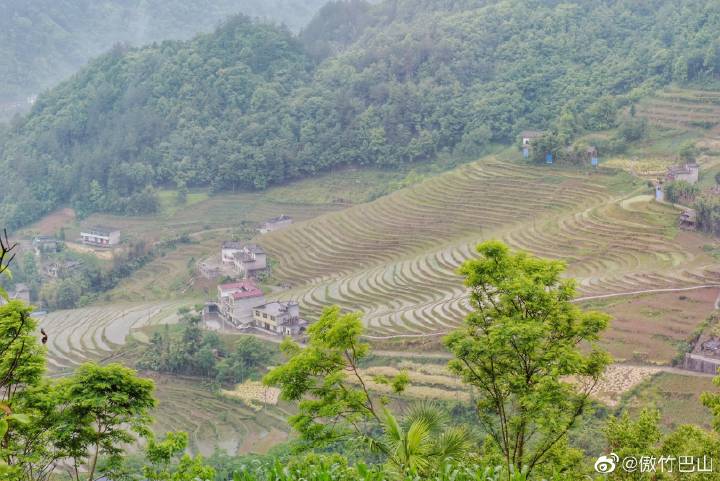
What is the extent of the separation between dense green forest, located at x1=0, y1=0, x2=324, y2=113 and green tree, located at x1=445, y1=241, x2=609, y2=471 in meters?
57.6

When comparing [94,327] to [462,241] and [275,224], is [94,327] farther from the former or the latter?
[462,241]

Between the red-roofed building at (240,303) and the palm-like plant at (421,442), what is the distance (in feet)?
45.5

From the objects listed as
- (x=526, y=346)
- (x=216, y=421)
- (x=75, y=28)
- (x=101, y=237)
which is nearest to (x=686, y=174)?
(x=216, y=421)

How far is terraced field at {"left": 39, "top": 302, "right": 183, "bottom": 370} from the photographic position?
780 inches

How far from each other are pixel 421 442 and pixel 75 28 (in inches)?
2641

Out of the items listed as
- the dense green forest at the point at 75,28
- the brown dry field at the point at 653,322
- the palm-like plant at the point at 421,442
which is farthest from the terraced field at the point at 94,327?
the dense green forest at the point at 75,28

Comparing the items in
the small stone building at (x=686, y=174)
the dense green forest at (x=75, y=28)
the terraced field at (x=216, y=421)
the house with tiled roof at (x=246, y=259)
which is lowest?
the terraced field at (x=216, y=421)

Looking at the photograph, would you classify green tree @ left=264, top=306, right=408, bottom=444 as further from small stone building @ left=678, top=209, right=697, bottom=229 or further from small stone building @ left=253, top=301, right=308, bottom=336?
small stone building @ left=678, top=209, right=697, bottom=229

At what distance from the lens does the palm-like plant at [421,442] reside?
17.8ft

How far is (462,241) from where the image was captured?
2258 cm

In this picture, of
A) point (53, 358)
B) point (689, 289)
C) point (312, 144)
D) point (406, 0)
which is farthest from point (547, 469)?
point (406, 0)

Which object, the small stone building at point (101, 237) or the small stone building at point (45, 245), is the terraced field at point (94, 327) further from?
the small stone building at point (45, 245)

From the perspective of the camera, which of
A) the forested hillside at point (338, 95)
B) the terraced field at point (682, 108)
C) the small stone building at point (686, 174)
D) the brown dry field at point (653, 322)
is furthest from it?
the forested hillside at point (338, 95)

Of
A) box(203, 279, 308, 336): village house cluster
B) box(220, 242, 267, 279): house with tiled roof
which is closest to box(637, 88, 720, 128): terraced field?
box(220, 242, 267, 279): house with tiled roof
